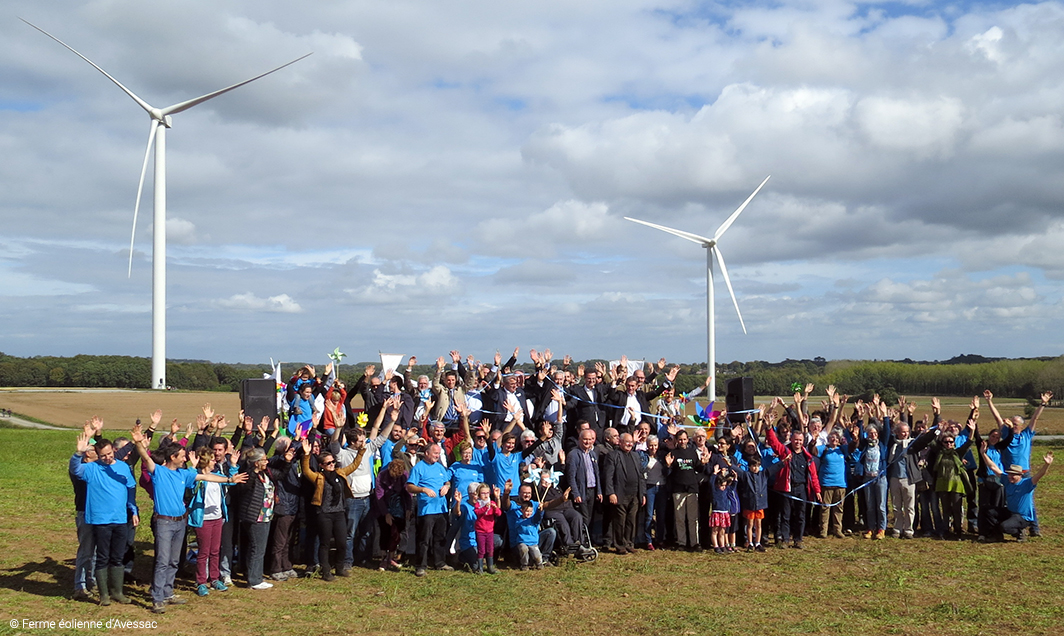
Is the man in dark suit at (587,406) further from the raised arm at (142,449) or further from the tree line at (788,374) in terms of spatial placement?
the tree line at (788,374)

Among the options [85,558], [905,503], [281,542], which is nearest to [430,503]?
[281,542]

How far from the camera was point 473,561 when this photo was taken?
12156 millimetres

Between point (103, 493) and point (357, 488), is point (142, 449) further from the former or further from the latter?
point (357, 488)

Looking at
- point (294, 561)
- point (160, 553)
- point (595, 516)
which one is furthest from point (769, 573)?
point (160, 553)

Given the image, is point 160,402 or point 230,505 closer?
point 230,505

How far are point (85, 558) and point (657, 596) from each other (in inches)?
287

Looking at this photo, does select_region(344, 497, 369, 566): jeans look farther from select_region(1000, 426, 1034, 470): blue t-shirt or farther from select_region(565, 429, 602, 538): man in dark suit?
select_region(1000, 426, 1034, 470): blue t-shirt

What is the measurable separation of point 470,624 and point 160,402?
44046mm

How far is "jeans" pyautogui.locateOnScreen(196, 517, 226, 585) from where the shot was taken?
10477mm

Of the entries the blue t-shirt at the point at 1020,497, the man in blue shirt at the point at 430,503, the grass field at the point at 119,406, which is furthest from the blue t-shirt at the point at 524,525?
the grass field at the point at 119,406

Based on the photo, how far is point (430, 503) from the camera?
1200 cm

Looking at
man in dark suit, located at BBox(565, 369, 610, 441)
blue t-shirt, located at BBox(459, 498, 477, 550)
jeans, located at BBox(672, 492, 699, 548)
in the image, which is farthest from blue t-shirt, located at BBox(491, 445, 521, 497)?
jeans, located at BBox(672, 492, 699, 548)

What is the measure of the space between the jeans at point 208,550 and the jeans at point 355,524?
1.79m

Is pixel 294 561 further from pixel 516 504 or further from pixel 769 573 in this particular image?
pixel 769 573
